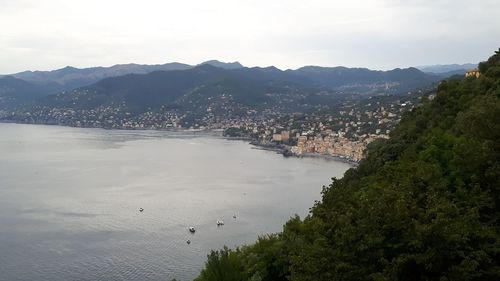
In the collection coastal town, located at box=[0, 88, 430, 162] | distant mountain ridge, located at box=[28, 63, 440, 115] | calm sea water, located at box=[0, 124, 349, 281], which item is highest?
distant mountain ridge, located at box=[28, 63, 440, 115]

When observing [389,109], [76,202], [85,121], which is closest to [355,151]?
[389,109]

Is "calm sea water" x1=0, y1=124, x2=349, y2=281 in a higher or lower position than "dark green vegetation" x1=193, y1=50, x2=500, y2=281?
lower

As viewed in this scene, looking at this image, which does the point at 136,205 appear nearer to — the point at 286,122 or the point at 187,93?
the point at 286,122

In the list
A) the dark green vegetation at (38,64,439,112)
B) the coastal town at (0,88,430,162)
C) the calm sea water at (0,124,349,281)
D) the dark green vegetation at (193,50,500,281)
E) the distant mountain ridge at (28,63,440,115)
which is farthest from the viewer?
the dark green vegetation at (38,64,439,112)

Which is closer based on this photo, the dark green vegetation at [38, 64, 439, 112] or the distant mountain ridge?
the distant mountain ridge

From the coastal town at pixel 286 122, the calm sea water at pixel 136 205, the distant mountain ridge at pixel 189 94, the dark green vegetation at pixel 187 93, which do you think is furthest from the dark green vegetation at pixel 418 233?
the dark green vegetation at pixel 187 93

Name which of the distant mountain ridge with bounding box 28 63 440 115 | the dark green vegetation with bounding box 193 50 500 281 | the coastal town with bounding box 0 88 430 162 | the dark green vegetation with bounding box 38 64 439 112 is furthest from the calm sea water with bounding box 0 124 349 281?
the dark green vegetation with bounding box 38 64 439 112

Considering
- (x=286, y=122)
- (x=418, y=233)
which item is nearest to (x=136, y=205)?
(x=418, y=233)

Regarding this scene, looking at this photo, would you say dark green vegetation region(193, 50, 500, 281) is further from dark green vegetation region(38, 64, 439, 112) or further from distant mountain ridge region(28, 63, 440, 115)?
dark green vegetation region(38, 64, 439, 112)
